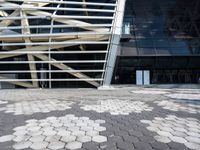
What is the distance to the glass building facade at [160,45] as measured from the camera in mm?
20109

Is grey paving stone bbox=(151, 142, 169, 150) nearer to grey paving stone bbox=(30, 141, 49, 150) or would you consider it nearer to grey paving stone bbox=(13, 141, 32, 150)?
grey paving stone bbox=(30, 141, 49, 150)

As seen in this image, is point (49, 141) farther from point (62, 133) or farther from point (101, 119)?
point (101, 119)

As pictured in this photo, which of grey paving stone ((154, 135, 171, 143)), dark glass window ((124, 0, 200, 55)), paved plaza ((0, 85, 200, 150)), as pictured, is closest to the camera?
paved plaza ((0, 85, 200, 150))

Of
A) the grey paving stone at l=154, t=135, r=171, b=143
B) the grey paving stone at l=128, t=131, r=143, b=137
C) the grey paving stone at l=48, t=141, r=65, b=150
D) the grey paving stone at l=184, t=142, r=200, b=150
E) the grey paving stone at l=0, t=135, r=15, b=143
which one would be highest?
→ the grey paving stone at l=0, t=135, r=15, b=143

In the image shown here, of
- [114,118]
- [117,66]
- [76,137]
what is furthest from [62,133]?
[117,66]

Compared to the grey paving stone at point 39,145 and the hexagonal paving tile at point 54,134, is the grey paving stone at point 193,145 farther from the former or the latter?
the grey paving stone at point 39,145

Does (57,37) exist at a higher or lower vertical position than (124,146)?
higher

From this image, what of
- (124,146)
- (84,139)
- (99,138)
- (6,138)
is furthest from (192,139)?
(6,138)

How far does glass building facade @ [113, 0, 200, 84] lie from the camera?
20.1 metres

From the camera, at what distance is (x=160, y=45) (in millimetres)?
20781

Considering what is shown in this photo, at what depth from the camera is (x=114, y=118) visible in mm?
5832

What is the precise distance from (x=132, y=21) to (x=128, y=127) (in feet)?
64.9

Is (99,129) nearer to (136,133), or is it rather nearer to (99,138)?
(99,138)

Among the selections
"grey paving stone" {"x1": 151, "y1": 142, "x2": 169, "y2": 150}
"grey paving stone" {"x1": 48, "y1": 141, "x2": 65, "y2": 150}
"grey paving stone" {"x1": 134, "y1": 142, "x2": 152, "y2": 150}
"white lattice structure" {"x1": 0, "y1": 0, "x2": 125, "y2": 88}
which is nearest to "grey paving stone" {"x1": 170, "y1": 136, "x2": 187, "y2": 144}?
"grey paving stone" {"x1": 151, "y1": 142, "x2": 169, "y2": 150}
